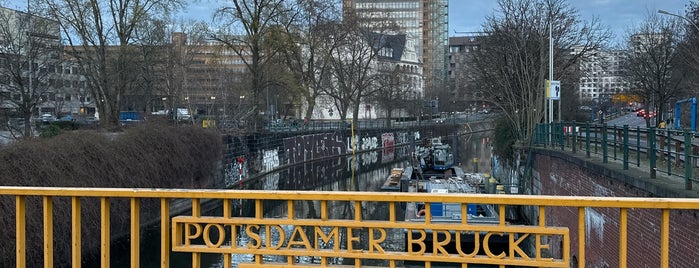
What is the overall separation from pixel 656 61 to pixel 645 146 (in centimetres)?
2789

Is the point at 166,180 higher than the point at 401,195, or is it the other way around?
the point at 401,195

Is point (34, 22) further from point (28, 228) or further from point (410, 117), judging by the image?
point (410, 117)

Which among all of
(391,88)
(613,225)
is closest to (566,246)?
(613,225)

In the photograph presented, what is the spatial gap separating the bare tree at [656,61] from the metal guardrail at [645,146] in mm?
17715

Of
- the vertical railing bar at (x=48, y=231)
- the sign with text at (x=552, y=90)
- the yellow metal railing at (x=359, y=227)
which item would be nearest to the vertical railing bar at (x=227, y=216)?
the yellow metal railing at (x=359, y=227)

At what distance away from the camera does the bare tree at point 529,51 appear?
28453mm

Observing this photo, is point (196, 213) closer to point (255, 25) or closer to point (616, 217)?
point (616, 217)

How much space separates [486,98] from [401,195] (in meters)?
31.7

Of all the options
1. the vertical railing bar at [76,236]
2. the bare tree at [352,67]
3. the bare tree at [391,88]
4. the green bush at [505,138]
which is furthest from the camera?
the bare tree at [391,88]

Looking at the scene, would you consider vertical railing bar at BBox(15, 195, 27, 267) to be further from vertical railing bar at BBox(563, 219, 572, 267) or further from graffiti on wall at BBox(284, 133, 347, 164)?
graffiti on wall at BBox(284, 133, 347, 164)

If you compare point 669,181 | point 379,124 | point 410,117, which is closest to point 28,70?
point 669,181

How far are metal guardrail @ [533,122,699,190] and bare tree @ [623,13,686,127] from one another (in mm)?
17715

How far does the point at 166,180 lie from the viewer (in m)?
24.8

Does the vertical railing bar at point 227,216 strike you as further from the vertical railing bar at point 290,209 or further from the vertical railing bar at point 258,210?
the vertical railing bar at point 290,209
